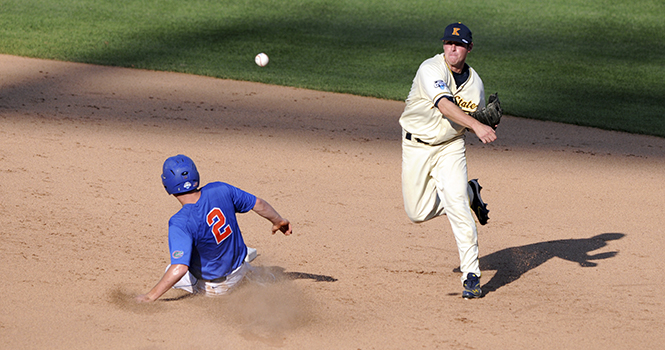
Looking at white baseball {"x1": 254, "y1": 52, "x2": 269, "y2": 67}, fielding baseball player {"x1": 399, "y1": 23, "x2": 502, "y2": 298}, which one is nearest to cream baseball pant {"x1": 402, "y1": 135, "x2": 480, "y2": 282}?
fielding baseball player {"x1": 399, "y1": 23, "x2": 502, "y2": 298}

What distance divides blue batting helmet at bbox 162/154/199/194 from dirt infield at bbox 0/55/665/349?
0.99 m

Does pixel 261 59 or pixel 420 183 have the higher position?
pixel 261 59

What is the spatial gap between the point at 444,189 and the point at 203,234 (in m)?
2.02

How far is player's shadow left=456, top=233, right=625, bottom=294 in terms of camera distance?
20.2 feet

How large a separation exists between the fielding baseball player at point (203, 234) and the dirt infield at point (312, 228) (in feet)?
0.78

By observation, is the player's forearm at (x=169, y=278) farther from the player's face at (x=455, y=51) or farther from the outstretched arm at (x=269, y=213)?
the player's face at (x=455, y=51)

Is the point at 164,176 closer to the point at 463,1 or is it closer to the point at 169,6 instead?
the point at 169,6

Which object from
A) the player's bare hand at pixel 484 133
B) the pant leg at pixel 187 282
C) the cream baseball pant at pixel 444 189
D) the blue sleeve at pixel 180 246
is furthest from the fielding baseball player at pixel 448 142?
the blue sleeve at pixel 180 246

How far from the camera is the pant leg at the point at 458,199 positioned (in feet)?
17.8

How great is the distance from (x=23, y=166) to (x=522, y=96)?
844 cm

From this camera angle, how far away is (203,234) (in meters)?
4.69

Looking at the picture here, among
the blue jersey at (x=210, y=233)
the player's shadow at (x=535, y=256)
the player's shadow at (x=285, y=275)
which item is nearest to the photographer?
the blue jersey at (x=210, y=233)

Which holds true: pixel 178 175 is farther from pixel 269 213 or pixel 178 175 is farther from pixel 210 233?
pixel 269 213

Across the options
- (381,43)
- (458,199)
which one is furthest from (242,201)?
(381,43)
